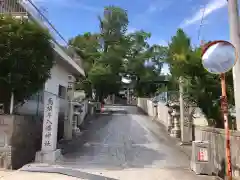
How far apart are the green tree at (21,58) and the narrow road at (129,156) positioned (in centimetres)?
299

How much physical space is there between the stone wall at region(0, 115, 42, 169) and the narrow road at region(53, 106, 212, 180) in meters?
1.30

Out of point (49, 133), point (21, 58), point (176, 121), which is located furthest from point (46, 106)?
point (176, 121)

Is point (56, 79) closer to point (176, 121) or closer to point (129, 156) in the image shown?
point (129, 156)

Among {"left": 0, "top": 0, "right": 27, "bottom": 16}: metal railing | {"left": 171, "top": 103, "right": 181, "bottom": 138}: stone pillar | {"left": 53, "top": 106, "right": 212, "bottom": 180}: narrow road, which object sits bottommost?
{"left": 53, "top": 106, "right": 212, "bottom": 180}: narrow road

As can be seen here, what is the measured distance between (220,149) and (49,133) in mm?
5797

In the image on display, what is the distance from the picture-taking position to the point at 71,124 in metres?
13.7

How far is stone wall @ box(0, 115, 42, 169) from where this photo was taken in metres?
8.02

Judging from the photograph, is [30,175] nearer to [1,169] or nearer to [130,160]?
[1,169]

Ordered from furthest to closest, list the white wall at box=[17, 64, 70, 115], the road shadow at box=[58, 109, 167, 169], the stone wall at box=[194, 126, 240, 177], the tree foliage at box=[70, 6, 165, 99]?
the tree foliage at box=[70, 6, 165, 99] → the white wall at box=[17, 64, 70, 115] → the road shadow at box=[58, 109, 167, 169] → the stone wall at box=[194, 126, 240, 177]

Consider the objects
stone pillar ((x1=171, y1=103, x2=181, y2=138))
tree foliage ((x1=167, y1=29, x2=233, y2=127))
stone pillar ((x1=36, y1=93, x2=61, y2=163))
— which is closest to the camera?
stone pillar ((x1=36, y1=93, x2=61, y2=163))

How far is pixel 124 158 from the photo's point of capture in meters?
9.93

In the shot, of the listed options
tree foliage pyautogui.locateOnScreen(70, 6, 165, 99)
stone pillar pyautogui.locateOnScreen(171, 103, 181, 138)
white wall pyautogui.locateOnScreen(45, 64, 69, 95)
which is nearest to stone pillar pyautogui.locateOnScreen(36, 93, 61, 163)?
white wall pyautogui.locateOnScreen(45, 64, 69, 95)

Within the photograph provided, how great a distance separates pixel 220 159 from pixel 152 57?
3179cm

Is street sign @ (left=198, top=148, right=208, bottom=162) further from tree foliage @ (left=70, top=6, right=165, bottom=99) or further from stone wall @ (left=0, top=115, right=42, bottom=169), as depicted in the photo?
tree foliage @ (left=70, top=6, right=165, bottom=99)
